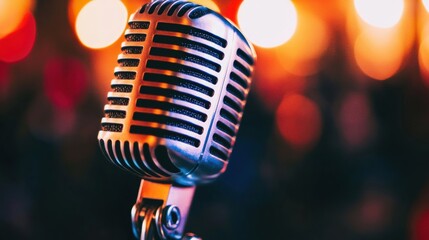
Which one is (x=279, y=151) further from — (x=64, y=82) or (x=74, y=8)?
(x=74, y=8)

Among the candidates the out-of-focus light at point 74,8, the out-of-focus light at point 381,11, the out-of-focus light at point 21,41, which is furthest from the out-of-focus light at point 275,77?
the out-of-focus light at point 21,41

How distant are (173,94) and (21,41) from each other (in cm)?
1024

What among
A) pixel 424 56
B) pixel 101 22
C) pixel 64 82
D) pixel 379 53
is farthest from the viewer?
pixel 101 22

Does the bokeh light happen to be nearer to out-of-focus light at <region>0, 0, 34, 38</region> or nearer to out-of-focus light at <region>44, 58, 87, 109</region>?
out-of-focus light at <region>44, 58, 87, 109</region>

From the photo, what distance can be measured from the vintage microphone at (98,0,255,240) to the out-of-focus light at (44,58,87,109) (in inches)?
215

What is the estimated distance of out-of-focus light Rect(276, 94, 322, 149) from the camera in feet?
25.2

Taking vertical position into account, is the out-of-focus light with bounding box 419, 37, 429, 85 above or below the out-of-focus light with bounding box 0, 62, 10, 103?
above

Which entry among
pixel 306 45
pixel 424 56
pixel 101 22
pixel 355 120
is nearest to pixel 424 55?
pixel 424 56

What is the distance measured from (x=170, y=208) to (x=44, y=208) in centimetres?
430

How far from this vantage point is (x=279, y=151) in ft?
22.5

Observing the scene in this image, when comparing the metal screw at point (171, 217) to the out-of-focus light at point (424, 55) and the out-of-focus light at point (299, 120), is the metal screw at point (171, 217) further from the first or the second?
the out-of-focus light at point (424, 55)

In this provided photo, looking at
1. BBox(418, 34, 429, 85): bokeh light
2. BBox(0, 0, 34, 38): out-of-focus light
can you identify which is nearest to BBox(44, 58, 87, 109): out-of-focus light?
BBox(0, 0, 34, 38): out-of-focus light

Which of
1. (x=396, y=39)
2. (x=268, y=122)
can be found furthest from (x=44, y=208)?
(x=396, y=39)

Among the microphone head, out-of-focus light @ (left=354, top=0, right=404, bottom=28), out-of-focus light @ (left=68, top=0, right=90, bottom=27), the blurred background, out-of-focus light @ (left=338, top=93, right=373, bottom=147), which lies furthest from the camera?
out-of-focus light @ (left=68, top=0, right=90, bottom=27)
